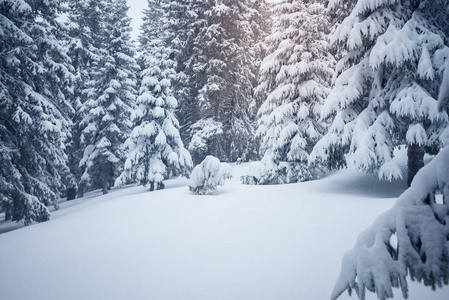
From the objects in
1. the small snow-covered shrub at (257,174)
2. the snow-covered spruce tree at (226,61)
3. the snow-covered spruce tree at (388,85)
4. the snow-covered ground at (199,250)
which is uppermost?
the snow-covered spruce tree at (226,61)

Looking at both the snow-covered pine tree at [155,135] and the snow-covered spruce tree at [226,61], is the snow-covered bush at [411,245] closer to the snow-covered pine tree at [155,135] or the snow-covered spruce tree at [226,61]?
the snow-covered pine tree at [155,135]

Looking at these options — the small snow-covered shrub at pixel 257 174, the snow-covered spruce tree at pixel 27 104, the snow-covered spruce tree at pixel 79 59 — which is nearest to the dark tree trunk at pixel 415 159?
the small snow-covered shrub at pixel 257 174

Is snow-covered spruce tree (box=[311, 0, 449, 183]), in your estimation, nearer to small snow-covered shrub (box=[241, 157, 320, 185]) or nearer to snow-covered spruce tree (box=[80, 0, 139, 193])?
small snow-covered shrub (box=[241, 157, 320, 185])

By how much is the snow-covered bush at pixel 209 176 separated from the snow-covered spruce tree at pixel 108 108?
12159 millimetres

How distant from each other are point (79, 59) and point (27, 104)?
1290cm

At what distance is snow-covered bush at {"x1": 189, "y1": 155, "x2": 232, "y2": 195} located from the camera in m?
9.47

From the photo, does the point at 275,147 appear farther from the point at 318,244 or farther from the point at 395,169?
the point at 318,244

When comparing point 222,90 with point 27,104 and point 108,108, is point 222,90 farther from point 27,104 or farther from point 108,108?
point 27,104

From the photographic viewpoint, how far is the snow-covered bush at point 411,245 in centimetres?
132

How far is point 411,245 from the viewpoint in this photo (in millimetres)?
1388

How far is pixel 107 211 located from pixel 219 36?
15674mm

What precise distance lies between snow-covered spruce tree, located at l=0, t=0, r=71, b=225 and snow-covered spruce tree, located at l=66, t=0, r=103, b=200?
823 centimetres

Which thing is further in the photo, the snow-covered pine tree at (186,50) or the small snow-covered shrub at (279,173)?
the snow-covered pine tree at (186,50)

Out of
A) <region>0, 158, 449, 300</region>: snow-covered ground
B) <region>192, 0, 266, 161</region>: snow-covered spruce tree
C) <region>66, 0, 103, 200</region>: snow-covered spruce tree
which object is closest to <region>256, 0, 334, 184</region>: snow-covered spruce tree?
<region>0, 158, 449, 300</region>: snow-covered ground
